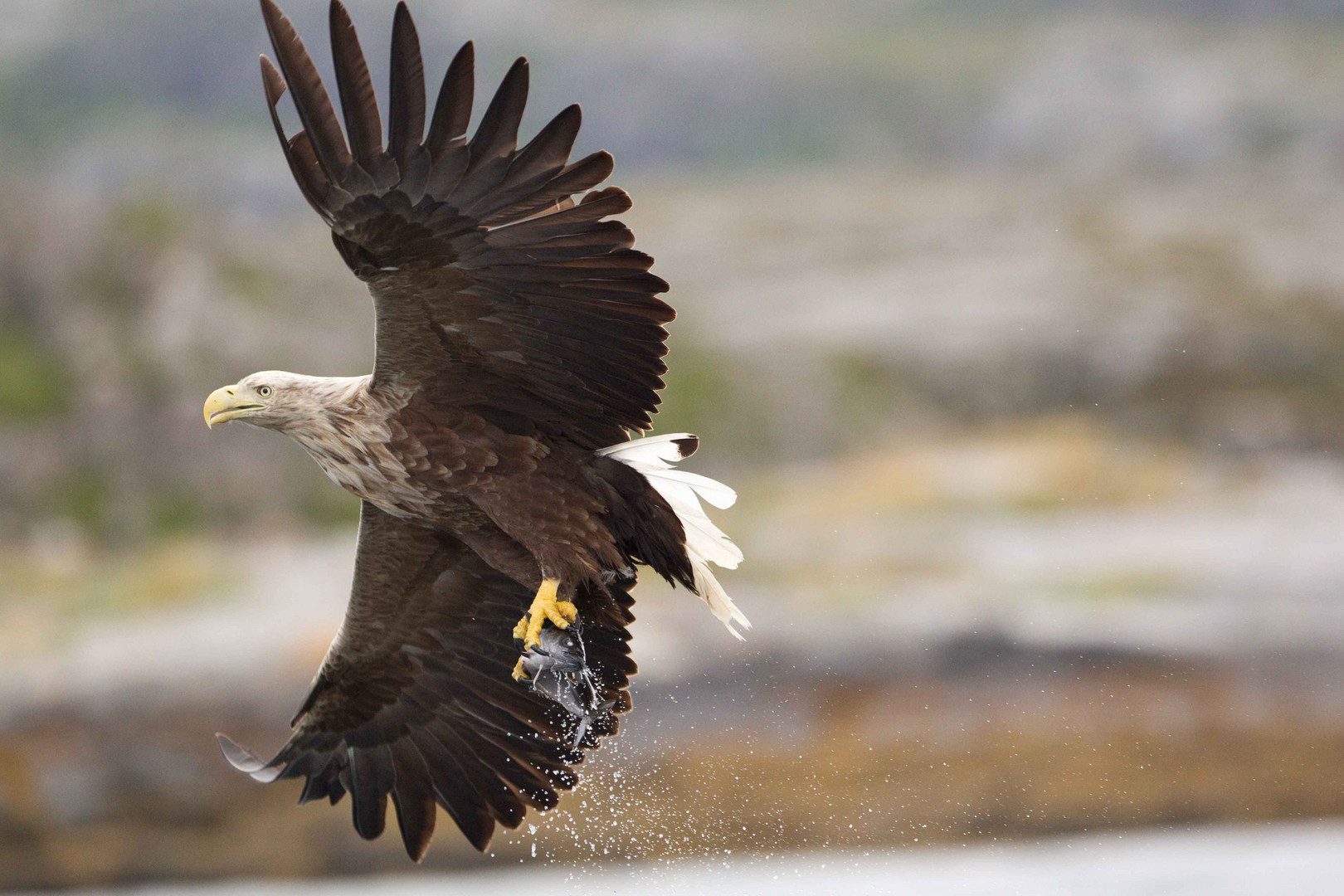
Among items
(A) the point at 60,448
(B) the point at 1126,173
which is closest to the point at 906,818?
(A) the point at 60,448

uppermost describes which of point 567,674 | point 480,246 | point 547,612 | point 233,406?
point 480,246

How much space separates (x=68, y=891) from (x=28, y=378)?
18.5 feet

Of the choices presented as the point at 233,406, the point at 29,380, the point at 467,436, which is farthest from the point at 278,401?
the point at 29,380

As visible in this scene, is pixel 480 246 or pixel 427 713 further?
pixel 427 713

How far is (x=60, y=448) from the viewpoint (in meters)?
14.4

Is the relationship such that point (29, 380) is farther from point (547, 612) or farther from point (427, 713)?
point (547, 612)

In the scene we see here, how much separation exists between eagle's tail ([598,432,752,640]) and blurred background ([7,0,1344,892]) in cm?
496

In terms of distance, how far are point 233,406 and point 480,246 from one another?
0.97 meters

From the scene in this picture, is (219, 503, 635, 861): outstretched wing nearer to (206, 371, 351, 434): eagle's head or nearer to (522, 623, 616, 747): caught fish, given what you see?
(522, 623, 616, 747): caught fish

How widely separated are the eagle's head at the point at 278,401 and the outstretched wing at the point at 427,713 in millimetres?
730

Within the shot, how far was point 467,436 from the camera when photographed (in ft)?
14.2

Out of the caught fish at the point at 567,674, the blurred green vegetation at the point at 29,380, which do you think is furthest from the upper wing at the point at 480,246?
the blurred green vegetation at the point at 29,380

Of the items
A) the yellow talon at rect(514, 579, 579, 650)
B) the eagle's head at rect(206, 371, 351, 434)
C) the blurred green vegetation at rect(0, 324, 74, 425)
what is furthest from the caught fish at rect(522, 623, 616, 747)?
the blurred green vegetation at rect(0, 324, 74, 425)

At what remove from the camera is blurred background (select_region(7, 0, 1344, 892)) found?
1096 centimetres
